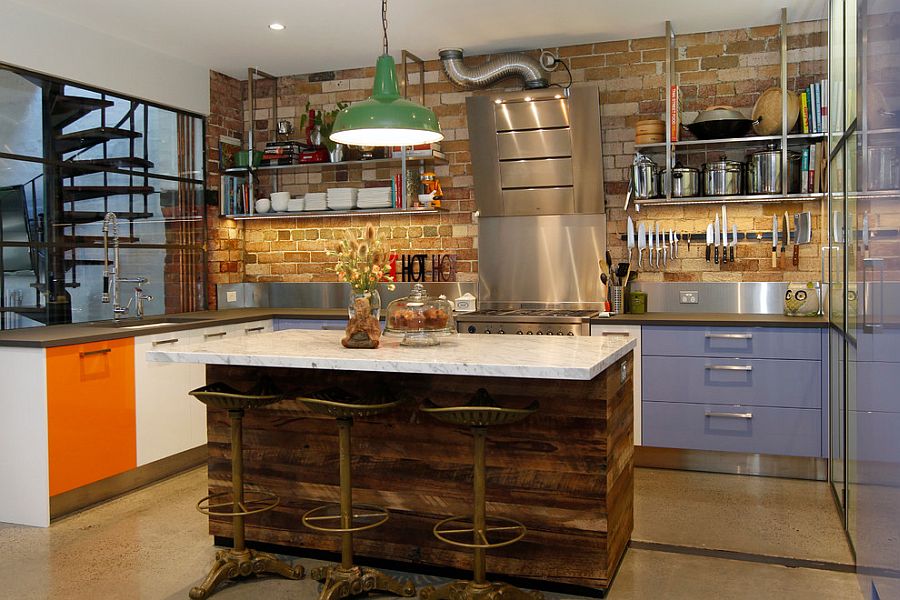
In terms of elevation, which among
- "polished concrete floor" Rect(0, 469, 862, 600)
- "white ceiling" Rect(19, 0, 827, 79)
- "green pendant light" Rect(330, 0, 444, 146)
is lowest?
"polished concrete floor" Rect(0, 469, 862, 600)

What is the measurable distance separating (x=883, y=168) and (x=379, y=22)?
3.38 metres

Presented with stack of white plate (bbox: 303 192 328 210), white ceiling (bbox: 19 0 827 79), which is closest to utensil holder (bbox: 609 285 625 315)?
white ceiling (bbox: 19 0 827 79)

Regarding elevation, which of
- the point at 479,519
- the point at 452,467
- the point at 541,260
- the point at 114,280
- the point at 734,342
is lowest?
the point at 479,519

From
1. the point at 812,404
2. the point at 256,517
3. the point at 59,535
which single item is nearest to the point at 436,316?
the point at 256,517

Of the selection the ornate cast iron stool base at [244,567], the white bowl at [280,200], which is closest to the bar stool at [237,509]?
the ornate cast iron stool base at [244,567]

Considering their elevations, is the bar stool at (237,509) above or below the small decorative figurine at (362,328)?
below

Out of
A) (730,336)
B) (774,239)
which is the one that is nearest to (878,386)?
(730,336)

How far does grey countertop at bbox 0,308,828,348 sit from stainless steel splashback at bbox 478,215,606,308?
58cm

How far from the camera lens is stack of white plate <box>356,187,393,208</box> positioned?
19.3ft

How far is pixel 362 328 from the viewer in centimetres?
329

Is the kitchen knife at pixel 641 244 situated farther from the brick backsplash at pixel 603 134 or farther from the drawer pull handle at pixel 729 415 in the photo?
the drawer pull handle at pixel 729 415

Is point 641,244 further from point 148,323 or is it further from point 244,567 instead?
point 244,567

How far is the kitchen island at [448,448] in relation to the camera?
9.87 feet

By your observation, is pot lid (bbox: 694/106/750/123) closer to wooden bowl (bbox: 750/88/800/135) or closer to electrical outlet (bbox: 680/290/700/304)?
wooden bowl (bbox: 750/88/800/135)
